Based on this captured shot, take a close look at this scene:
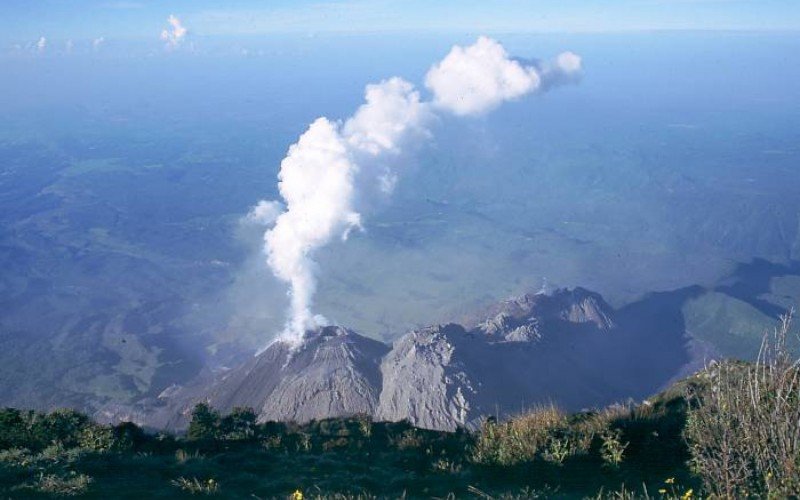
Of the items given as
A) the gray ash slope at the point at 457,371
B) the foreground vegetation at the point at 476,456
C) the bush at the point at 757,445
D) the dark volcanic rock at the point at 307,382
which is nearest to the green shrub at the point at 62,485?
the foreground vegetation at the point at 476,456

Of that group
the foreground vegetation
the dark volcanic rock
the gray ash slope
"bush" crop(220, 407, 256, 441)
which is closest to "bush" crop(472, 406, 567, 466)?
the foreground vegetation

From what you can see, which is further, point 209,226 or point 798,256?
point 209,226

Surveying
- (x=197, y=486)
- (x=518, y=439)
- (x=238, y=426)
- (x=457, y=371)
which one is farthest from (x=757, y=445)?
(x=457, y=371)

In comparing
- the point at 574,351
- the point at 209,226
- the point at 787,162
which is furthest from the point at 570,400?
the point at 787,162

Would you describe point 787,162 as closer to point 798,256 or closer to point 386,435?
point 798,256

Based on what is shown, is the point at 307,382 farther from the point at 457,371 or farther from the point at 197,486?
the point at 197,486

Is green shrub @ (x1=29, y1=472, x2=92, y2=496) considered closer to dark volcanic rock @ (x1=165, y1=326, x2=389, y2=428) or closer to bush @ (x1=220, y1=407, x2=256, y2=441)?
bush @ (x1=220, y1=407, x2=256, y2=441)

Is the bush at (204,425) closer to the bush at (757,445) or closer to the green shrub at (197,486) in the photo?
the green shrub at (197,486)

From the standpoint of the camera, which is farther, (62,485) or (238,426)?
(238,426)
